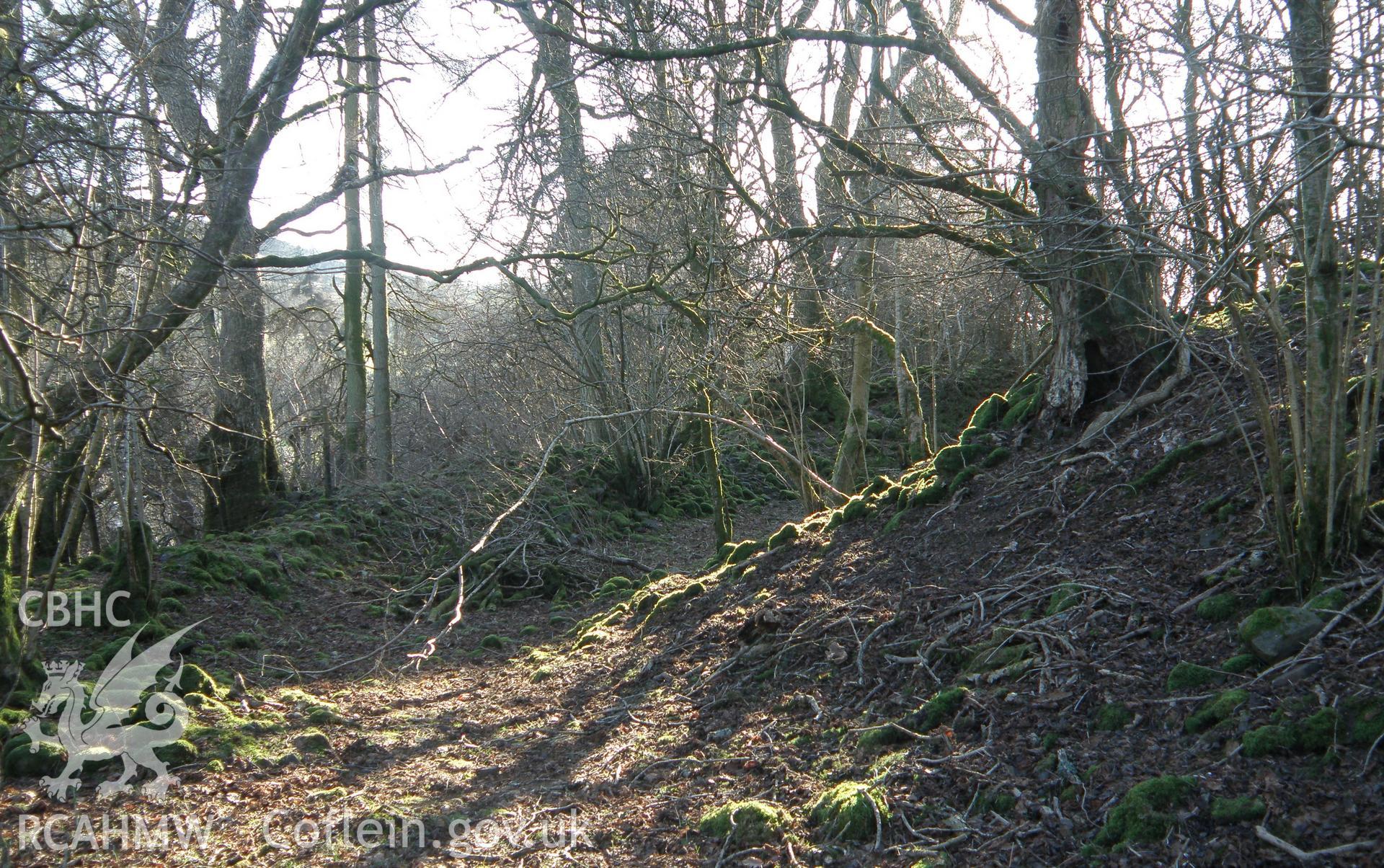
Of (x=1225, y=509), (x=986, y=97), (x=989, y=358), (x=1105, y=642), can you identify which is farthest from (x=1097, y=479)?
(x=989, y=358)

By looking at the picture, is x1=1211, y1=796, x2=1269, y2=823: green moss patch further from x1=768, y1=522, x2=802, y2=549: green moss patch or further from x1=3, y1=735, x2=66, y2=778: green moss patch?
x1=3, y1=735, x2=66, y2=778: green moss patch

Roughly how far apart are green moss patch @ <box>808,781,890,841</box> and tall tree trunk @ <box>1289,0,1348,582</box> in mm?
2073

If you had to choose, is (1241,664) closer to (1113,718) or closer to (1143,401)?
(1113,718)

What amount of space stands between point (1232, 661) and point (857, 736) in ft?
5.37

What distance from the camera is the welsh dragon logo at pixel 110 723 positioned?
472 cm

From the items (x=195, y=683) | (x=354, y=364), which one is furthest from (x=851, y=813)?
(x=354, y=364)

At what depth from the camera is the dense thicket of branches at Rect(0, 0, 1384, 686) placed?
3928mm

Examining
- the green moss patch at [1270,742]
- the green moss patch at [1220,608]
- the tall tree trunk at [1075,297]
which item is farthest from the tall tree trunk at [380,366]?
the green moss patch at [1270,742]

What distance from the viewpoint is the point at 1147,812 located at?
306 centimetres

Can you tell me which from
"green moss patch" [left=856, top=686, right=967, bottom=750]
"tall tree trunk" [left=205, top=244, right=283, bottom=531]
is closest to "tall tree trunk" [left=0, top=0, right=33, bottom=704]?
"green moss patch" [left=856, top=686, right=967, bottom=750]

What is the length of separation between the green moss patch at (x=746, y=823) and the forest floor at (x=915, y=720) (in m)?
0.01

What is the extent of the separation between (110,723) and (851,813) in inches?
161

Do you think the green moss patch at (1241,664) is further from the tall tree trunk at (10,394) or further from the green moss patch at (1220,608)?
the tall tree trunk at (10,394)

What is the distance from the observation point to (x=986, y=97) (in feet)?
22.3
